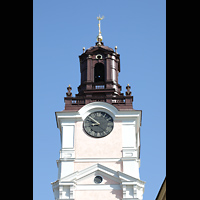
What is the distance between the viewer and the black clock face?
1189 inches

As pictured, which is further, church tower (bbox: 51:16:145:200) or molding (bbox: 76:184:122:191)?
molding (bbox: 76:184:122:191)

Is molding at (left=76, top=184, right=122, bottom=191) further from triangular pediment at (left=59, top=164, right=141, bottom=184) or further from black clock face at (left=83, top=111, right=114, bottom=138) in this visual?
black clock face at (left=83, top=111, right=114, bottom=138)

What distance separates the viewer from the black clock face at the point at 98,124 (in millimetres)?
30203

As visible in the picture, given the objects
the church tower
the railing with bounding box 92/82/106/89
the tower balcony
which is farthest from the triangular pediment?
the railing with bounding box 92/82/106/89

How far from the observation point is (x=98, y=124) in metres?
30.3

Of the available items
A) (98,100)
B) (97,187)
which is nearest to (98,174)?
(97,187)

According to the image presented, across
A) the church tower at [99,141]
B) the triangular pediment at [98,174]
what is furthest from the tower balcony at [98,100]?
the triangular pediment at [98,174]

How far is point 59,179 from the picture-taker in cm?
2833

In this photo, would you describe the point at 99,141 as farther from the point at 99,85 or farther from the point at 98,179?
the point at 99,85
